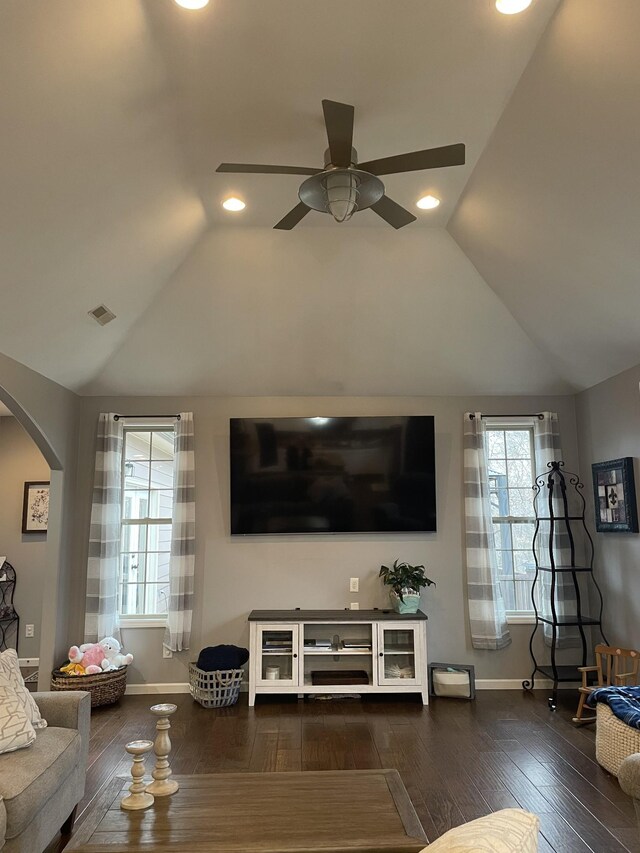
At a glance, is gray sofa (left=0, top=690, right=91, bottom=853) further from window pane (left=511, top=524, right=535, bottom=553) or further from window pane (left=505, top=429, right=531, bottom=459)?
window pane (left=505, top=429, right=531, bottom=459)

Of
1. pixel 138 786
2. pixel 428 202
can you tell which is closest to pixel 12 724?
pixel 138 786

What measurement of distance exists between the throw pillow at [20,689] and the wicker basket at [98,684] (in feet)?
6.49

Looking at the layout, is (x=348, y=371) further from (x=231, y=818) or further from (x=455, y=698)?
(x=231, y=818)

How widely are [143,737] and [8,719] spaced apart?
1960 millimetres

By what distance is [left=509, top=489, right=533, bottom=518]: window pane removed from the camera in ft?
19.1

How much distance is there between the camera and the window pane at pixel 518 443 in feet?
19.4

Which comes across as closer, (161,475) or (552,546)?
(552,546)

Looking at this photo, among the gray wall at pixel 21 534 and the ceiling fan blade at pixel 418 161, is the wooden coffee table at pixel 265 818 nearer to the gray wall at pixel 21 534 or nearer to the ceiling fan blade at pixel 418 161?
the ceiling fan blade at pixel 418 161

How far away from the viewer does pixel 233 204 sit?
13.8ft

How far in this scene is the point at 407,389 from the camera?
5816mm

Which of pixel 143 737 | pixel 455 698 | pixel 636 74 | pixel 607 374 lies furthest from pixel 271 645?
pixel 636 74

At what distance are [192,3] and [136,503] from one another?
4378mm

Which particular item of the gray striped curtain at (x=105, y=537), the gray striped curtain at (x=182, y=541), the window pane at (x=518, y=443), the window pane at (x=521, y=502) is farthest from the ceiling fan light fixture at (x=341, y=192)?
the window pane at (x=521, y=502)

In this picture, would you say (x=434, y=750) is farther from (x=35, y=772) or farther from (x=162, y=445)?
(x=162, y=445)
